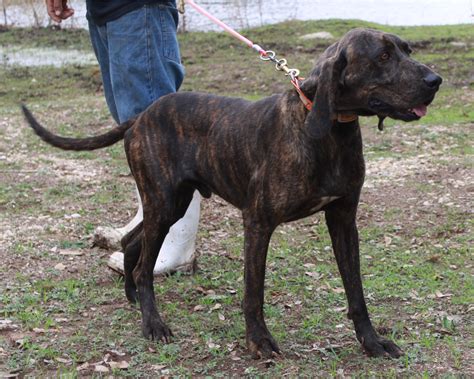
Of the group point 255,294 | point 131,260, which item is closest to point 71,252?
point 131,260

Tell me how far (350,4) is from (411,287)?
51.2 ft

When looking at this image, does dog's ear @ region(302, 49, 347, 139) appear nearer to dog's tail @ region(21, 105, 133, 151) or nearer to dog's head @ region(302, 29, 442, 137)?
dog's head @ region(302, 29, 442, 137)

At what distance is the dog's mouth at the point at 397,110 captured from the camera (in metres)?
3.66

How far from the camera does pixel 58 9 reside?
537 cm

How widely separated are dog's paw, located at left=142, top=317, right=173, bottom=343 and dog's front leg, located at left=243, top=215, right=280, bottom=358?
21.0 inches

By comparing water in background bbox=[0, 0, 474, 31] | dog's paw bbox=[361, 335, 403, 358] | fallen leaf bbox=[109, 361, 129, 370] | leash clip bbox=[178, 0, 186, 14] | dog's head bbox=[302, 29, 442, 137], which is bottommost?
water in background bbox=[0, 0, 474, 31]

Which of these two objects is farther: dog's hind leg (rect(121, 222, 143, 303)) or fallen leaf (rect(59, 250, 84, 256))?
fallen leaf (rect(59, 250, 84, 256))

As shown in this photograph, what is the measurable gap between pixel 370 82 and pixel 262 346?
1.42 meters

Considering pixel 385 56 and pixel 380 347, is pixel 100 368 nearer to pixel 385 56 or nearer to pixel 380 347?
pixel 380 347

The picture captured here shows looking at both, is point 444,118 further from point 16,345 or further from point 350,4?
point 350,4

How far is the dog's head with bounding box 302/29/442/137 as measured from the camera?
362 cm

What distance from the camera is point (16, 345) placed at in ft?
14.4

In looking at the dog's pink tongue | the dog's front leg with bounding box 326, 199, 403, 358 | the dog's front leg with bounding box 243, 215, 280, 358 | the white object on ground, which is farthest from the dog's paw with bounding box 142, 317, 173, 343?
the dog's pink tongue

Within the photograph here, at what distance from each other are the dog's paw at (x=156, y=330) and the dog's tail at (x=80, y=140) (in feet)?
3.50
